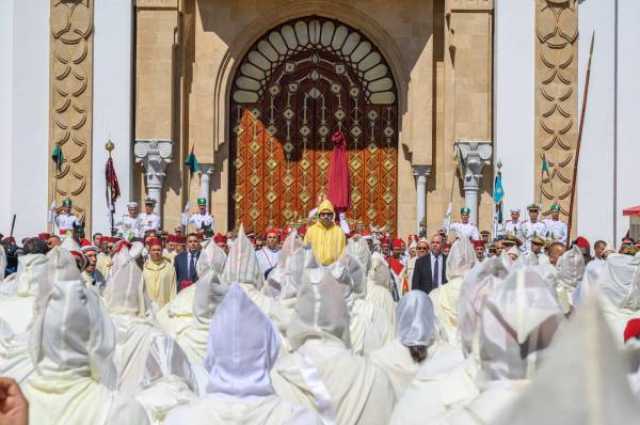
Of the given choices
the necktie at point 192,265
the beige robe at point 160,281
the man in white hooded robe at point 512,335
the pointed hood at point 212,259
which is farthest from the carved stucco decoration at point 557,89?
the man in white hooded robe at point 512,335

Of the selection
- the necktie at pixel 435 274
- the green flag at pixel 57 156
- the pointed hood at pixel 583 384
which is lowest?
the necktie at pixel 435 274

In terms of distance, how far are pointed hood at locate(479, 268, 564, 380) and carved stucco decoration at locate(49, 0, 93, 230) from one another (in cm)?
1829

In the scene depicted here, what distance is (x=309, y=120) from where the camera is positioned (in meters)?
22.8

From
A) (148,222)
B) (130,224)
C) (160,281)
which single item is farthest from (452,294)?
(130,224)

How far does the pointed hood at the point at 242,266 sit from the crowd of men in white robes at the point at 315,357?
1396 millimetres

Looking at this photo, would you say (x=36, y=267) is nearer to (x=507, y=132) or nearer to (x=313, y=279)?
(x=313, y=279)

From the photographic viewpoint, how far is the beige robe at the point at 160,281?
1266 centimetres

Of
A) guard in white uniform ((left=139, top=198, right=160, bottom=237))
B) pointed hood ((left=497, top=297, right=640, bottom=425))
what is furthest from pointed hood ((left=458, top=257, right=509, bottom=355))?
guard in white uniform ((left=139, top=198, right=160, bottom=237))

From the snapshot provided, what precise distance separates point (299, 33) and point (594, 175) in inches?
232

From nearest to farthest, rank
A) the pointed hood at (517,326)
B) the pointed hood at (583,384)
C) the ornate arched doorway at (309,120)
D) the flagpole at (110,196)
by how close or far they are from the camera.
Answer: the pointed hood at (583,384)
the pointed hood at (517,326)
the flagpole at (110,196)
the ornate arched doorway at (309,120)

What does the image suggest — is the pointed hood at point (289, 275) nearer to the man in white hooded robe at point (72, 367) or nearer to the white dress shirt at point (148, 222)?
the man in white hooded robe at point (72, 367)

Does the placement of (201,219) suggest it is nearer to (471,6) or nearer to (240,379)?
(471,6)

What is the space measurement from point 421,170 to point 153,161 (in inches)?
187

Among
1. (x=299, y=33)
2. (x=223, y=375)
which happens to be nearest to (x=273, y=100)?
(x=299, y=33)
